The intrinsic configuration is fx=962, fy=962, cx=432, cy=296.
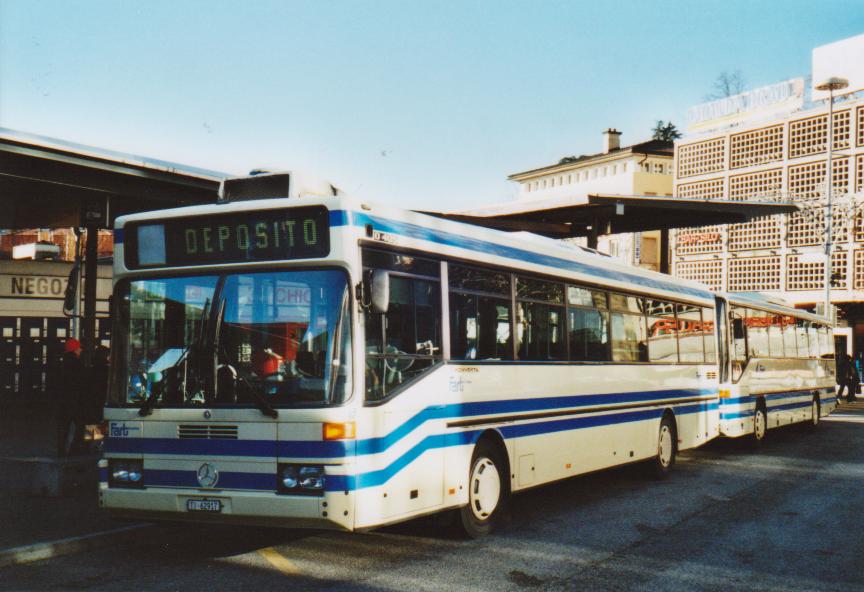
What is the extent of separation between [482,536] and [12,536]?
14.0ft

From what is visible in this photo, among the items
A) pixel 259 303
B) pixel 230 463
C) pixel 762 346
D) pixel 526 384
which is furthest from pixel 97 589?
pixel 762 346

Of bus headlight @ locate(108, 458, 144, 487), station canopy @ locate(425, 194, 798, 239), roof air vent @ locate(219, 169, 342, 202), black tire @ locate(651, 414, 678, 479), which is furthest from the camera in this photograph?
station canopy @ locate(425, 194, 798, 239)

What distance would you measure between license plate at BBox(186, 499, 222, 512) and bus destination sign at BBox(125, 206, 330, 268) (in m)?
1.91

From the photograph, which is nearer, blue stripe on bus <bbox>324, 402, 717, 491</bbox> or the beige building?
blue stripe on bus <bbox>324, 402, 717, 491</bbox>

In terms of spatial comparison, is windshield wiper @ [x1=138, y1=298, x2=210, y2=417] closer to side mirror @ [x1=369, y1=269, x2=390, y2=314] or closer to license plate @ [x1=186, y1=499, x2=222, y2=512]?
license plate @ [x1=186, y1=499, x2=222, y2=512]

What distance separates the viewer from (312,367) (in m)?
7.33

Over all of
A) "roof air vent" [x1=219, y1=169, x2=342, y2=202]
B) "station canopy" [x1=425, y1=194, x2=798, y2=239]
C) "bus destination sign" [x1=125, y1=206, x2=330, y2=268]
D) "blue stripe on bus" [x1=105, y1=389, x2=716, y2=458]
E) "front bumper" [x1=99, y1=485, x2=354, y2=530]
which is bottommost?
"front bumper" [x1=99, y1=485, x2=354, y2=530]

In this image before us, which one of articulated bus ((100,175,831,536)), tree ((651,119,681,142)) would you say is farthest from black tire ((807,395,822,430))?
tree ((651,119,681,142))

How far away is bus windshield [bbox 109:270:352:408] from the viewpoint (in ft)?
24.1

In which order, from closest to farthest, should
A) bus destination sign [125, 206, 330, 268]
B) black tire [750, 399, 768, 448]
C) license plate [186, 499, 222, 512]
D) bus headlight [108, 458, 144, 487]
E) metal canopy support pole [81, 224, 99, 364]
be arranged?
license plate [186, 499, 222, 512] → bus destination sign [125, 206, 330, 268] → bus headlight [108, 458, 144, 487] → metal canopy support pole [81, 224, 99, 364] → black tire [750, 399, 768, 448]

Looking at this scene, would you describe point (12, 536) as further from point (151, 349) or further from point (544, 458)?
point (544, 458)

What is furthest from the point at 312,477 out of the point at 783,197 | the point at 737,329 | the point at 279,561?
the point at 783,197

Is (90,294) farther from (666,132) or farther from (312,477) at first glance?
(666,132)

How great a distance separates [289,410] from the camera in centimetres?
732
